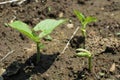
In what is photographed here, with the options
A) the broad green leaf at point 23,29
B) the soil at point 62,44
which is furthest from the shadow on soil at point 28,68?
the broad green leaf at point 23,29

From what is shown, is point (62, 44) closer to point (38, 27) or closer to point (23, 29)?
point (38, 27)

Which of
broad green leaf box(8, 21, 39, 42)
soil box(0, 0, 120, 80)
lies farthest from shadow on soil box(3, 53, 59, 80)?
broad green leaf box(8, 21, 39, 42)

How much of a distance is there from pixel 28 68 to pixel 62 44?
31 centimetres

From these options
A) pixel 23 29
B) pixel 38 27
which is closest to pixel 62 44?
pixel 38 27

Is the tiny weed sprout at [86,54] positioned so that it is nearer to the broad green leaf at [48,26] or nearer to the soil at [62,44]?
the soil at [62,44]

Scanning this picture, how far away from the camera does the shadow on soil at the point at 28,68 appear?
1774 millimetres

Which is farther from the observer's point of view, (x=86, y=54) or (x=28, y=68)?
(x=28, y=68)

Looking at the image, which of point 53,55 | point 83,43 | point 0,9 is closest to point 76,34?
point 83,43

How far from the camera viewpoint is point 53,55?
190cm

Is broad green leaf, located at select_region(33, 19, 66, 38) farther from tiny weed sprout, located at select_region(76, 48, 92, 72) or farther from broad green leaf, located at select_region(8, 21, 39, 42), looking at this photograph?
tiny weed sprout, located at select_region(76, 48, 92, 72)

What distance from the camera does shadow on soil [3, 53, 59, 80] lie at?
1.77 metres

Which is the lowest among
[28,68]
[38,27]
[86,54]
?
[28,68]

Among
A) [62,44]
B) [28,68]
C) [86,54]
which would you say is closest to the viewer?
[86,54]

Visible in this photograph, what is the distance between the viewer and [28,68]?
1814 mm
